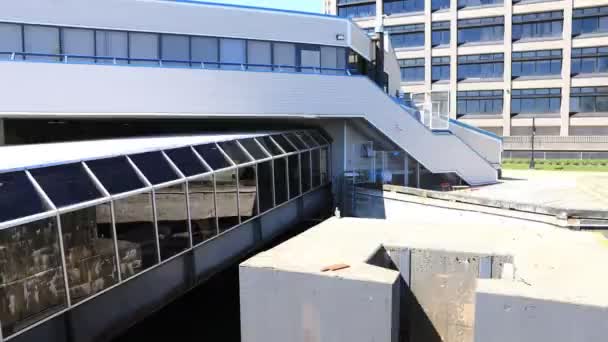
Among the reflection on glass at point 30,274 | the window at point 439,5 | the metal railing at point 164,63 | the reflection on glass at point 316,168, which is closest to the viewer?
the reflection on glass at point 30,274

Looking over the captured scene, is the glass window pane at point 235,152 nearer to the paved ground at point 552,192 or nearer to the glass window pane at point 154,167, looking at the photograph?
the glass window pane at point 154,167

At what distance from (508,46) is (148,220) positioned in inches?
2079

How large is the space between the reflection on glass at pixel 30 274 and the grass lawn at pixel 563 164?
42424 mm

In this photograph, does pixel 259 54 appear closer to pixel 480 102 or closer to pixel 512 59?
pixel 480 102

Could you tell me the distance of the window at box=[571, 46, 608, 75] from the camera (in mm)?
49534

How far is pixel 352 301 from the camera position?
4953 mm

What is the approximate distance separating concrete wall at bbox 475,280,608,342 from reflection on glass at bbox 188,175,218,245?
7.35m

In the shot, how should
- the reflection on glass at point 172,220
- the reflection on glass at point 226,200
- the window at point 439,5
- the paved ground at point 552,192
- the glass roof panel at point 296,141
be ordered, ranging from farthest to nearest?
1. the window at point 439,5
2. the paved ground at point 552,192
3. the glass roof panel at point 296,141
4. the reflection on glass at point 226,200
5. the reflection on glass at point 172,220

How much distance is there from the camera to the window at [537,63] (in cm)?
5119

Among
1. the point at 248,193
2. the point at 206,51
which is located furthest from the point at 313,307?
the point at 206,51

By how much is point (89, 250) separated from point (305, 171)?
40.8 ft

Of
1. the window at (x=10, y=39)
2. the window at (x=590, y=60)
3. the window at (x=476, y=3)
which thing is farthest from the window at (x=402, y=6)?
the window at (x=10, y=39)

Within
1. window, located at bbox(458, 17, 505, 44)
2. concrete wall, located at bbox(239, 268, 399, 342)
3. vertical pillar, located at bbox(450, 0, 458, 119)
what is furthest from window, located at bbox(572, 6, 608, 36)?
concrete wall, located at bbox(239, 268, 399, 342)

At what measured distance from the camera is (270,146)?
16875 millimetres
